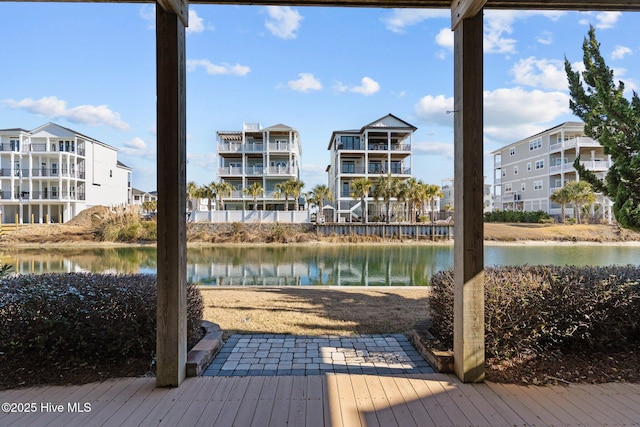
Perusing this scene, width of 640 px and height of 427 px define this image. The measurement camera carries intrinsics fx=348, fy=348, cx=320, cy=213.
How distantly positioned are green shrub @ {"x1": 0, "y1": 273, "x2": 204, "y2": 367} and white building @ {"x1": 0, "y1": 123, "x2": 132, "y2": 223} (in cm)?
2793

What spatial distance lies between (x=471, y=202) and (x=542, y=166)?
3178 cm

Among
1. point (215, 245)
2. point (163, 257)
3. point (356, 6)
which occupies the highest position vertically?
point (356, 6)

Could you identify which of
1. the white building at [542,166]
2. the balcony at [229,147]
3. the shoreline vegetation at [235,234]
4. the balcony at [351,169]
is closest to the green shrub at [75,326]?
the shoreline vegetation at [235,234]

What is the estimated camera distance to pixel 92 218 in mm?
21906

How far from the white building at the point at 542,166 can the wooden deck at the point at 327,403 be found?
78.7ft

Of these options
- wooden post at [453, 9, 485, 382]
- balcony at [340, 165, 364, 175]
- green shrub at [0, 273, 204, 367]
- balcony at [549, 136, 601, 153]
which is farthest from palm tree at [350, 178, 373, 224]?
green shrub at [0, 273, 204, 367]

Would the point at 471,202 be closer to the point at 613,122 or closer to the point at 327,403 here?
the point at 327,403

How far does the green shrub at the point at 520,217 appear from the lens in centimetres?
Result: 2754

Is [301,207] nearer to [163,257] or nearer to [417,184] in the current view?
[417,184]

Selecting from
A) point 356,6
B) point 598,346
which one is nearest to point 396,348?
point 598,346

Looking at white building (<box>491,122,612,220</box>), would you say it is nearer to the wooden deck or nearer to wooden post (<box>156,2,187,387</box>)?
the wooden deck

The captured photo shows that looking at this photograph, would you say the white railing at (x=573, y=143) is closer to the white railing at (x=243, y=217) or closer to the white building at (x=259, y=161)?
the white railing at (x=243, y=217)

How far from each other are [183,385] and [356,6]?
3.24 m

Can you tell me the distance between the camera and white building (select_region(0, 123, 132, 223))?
26.8 meters
